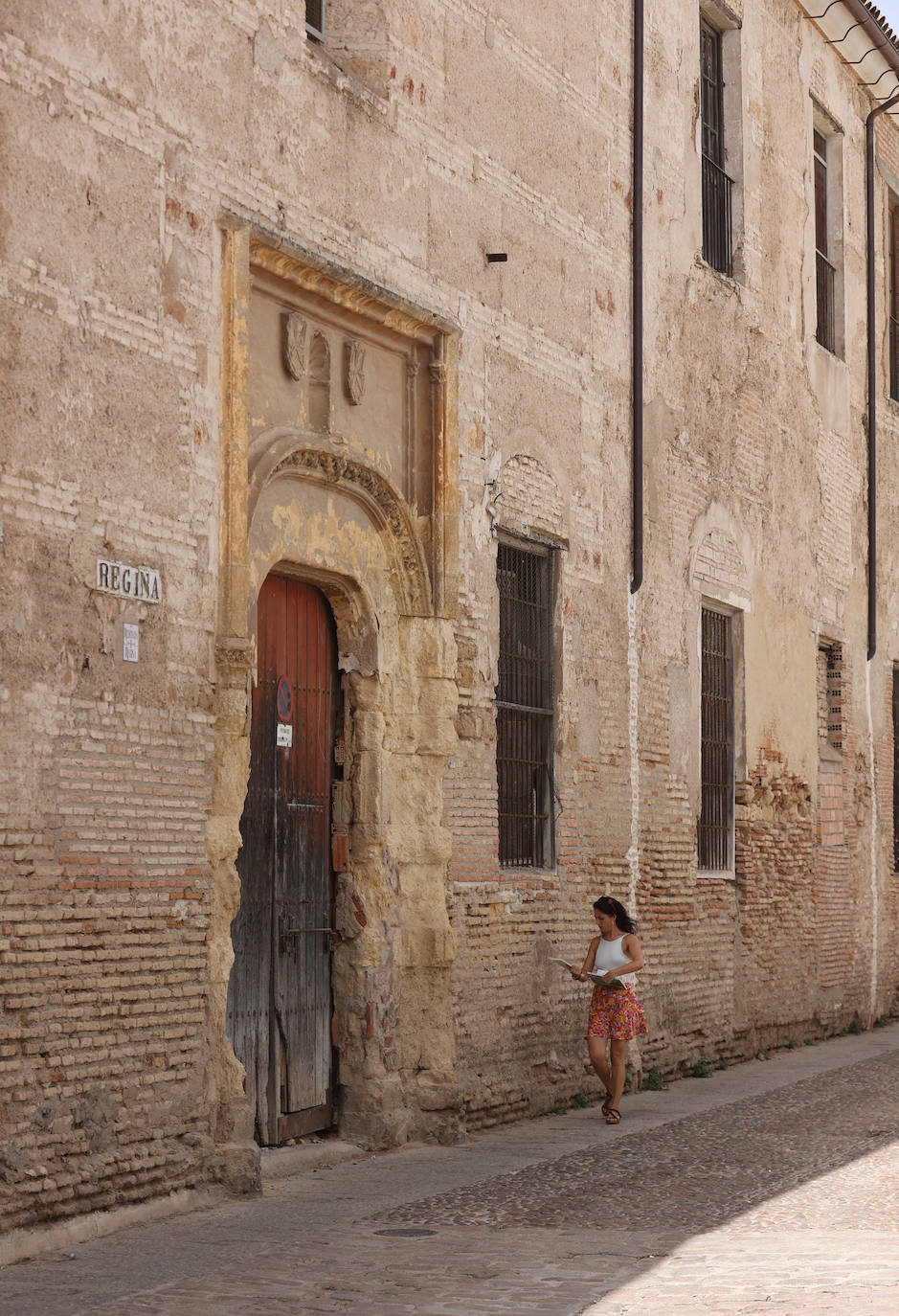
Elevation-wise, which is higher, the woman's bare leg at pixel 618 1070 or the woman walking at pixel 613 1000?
the woman walking at pixel 613 1000

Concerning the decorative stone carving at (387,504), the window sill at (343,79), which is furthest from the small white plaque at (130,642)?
the window sill at (343,79)

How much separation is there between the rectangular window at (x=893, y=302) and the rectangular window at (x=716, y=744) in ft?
19.3

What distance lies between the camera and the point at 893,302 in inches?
745

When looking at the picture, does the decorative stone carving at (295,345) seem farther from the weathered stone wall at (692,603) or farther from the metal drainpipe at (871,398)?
the metal drainpipe at (871,398)

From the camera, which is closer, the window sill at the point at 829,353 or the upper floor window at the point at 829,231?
the window sill at the point at 829,353

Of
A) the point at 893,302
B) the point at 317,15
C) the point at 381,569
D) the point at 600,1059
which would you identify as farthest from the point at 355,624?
the point at 893,302

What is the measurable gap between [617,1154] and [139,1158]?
2869 mm

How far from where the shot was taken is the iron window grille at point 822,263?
16.7 m

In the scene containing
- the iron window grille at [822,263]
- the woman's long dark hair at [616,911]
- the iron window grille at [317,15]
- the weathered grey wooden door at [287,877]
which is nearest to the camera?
the weathered grey wooden door at [287,877]

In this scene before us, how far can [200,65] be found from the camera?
7.96 meters

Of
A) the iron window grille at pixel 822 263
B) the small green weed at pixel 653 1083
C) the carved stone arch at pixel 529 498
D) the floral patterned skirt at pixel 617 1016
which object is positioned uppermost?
the iron window grille at pixel 822 263

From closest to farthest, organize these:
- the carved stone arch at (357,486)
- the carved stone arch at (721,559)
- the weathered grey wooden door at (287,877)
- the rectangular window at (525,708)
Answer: the carved stone arch at (357,486)
the weathered grey wooden door at (287,877)
the rectangular window at (525,708)
the carved stone arch at (721,559)

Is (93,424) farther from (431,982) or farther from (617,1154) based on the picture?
(617,1154)

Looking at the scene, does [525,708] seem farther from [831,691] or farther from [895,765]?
[895,765]
